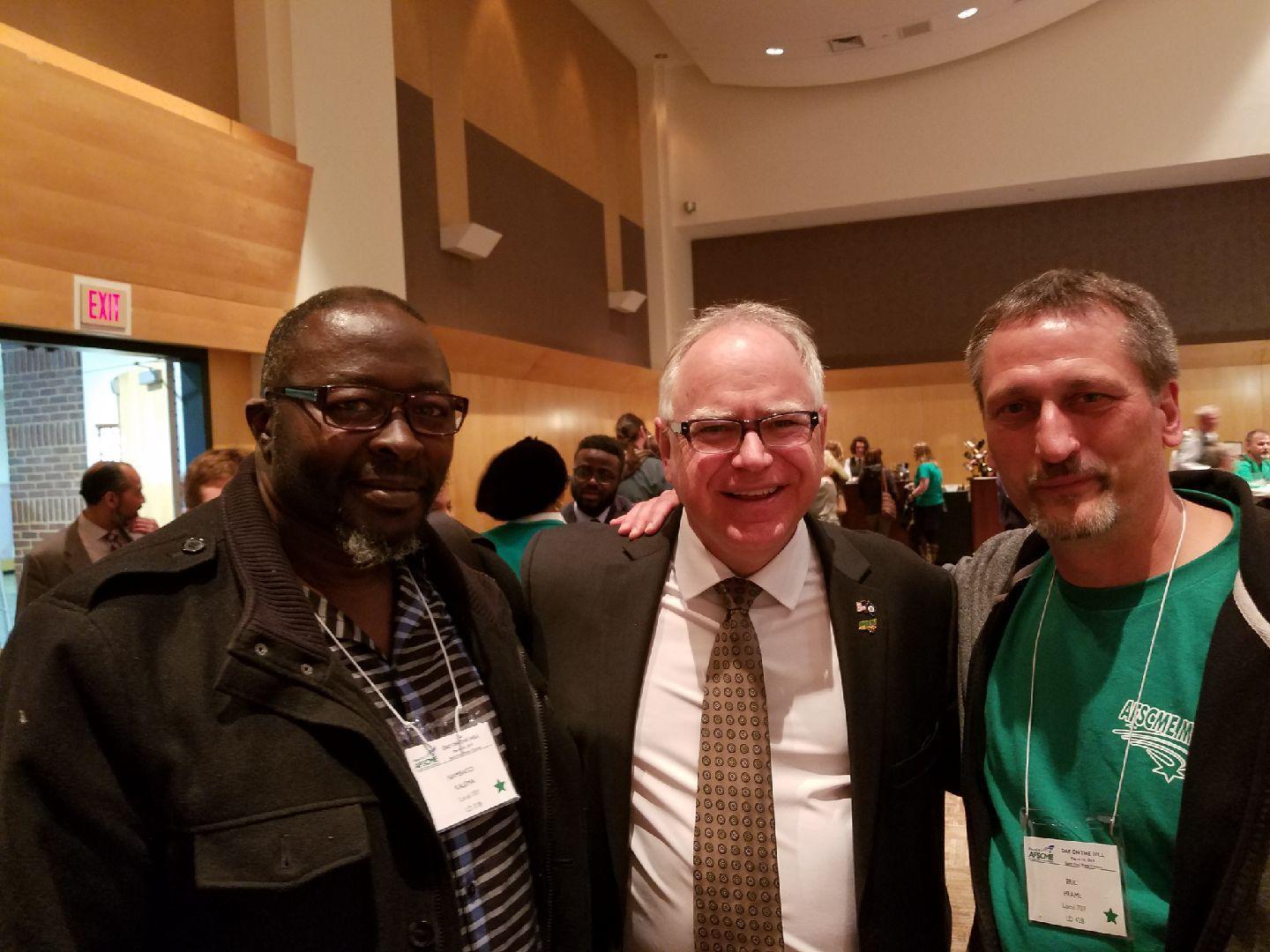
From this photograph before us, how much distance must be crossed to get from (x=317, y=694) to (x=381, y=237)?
5.40 m

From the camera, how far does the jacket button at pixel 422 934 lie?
1.12 meters

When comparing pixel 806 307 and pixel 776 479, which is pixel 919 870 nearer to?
pixel 776 479

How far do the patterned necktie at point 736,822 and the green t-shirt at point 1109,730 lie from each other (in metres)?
0.39

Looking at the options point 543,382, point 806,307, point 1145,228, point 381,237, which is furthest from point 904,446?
point 381,237

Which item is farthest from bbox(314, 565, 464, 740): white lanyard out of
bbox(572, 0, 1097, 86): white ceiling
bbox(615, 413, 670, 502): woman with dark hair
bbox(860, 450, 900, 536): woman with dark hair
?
bbox(572, 0, 1097, 86): white ceiling

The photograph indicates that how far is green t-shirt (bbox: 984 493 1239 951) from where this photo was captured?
4.11ft

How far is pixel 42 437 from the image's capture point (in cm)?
419

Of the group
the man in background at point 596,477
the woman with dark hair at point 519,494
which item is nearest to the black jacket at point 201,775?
the woman with dark hair at point 519,494

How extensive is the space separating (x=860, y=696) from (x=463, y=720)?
737 mm

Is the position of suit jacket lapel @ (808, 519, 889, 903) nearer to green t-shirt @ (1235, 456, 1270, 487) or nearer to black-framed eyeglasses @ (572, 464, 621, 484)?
black-framed eyeglasses @ (572, 464, 621, 484)

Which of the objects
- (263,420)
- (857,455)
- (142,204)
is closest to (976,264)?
(857,455)

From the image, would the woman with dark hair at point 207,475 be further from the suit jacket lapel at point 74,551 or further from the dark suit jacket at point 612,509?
the dark suit jacket at point 612,509

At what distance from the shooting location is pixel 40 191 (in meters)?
3.81

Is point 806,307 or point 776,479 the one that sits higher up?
point 806,307
